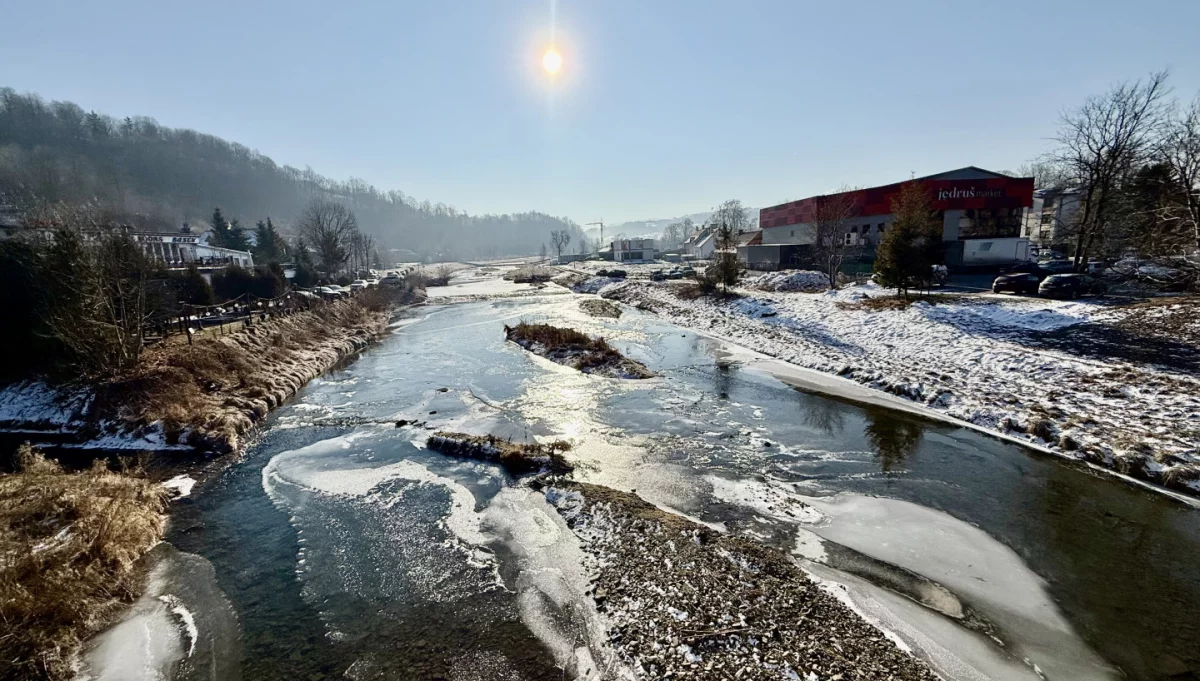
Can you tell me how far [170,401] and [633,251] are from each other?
10205 centimetres

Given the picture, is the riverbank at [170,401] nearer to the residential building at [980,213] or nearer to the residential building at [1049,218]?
the residential building at [980,213]

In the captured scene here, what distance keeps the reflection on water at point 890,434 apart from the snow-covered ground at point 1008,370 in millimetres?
1503

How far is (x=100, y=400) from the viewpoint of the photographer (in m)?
15.2

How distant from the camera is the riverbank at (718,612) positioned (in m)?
5.49

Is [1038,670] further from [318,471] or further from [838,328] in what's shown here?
[838,328]

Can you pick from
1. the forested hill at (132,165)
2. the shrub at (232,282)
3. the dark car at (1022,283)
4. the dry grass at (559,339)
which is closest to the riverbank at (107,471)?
the dry grass at (559,339)

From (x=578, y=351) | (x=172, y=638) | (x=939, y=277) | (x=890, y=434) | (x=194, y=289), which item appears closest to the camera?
(x=172, y=638)

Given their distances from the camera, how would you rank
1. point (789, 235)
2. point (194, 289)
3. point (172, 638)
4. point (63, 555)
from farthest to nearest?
point (789, 235) < point (194, 289) < point (63, 555) < point (172, 638)

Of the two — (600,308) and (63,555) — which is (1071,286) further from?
(63,555)

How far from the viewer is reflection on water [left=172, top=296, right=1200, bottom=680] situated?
21.2ft

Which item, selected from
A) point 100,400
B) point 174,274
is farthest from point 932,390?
point 174,274

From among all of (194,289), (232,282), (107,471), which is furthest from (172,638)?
(232,282)

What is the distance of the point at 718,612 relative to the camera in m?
6.29

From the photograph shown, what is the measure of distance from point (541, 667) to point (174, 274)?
33.6m
